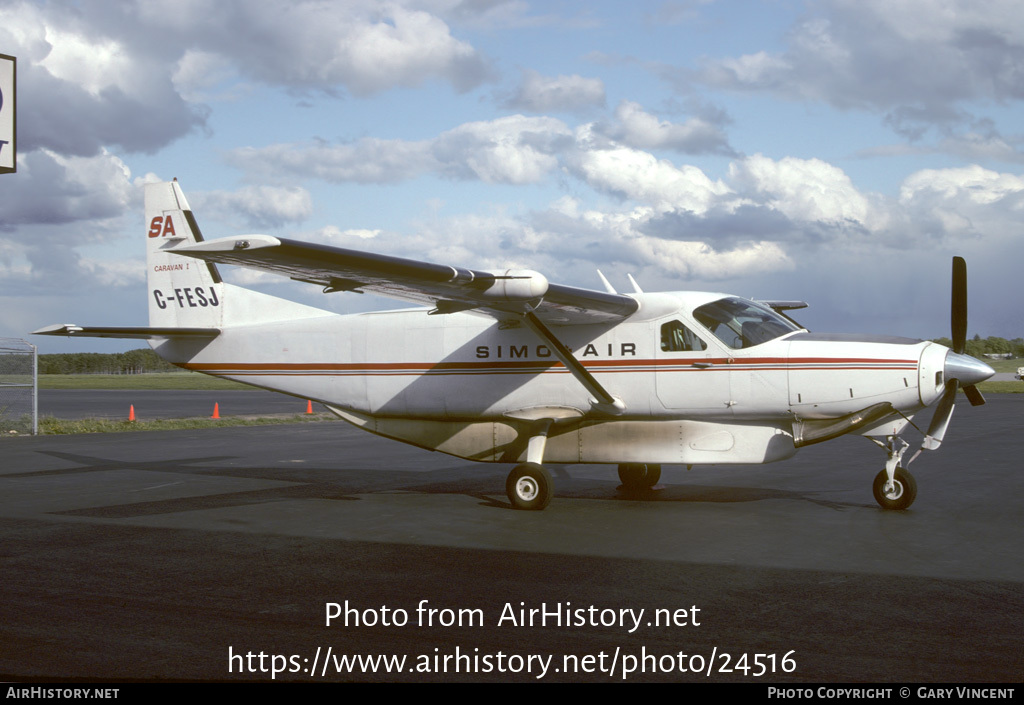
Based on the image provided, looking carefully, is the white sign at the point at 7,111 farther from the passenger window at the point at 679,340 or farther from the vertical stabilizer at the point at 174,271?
the passenger window at the point at 679,340

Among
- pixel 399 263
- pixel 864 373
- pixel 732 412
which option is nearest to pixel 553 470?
pixel 732 412

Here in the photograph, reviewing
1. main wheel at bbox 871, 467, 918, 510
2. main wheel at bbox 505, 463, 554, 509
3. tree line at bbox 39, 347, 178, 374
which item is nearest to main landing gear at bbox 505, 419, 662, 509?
main wheel at bbox 505, 463, 554, 509

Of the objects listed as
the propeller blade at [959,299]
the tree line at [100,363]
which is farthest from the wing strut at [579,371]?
the tree line at [100,363]

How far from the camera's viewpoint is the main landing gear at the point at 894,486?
1058 centimetres

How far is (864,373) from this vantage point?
1037 cm

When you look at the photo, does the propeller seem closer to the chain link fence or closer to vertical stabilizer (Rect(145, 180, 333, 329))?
vertical stabilizer (Rect(145, 180, 333, 329))

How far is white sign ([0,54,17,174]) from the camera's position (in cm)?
1255

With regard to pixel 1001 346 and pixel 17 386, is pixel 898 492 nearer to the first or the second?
pixel 17 386

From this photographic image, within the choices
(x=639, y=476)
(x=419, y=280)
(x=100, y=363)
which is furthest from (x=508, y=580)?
(x=100, y=363)

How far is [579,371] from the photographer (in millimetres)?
11297

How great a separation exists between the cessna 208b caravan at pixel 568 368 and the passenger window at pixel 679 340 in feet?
0.06

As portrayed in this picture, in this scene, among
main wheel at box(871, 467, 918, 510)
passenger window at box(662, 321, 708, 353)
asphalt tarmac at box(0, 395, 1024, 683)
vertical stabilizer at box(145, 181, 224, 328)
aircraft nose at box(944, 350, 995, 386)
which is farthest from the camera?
vertical stabilizer at box(145, 181, 224, 328)

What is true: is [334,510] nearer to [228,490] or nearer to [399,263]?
[228,490]

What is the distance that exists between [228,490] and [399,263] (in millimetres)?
5969
